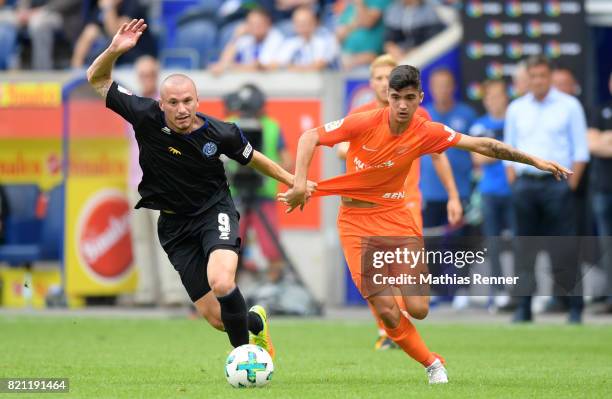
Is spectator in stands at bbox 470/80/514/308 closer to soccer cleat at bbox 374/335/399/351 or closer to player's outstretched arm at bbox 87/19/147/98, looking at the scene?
soccer cleat at bbox 374/335/399/351

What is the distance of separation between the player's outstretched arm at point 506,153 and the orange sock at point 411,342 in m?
1.32

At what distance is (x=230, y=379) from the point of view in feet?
29.7

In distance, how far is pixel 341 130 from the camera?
9.77m

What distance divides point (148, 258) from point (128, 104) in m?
8.62

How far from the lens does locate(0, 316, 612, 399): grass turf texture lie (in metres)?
9.13

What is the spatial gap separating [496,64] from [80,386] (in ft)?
31.9

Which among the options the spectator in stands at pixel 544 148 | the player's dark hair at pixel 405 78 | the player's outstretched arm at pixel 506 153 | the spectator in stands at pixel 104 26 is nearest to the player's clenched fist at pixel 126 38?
the player's dark hair at pixel 405 78

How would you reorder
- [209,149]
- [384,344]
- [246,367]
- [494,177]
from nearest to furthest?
[246,367]
[209,149]
[384,344]
[494,177]

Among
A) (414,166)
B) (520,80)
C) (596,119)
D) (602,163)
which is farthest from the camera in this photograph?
(520,80)

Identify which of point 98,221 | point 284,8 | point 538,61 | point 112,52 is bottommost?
point 98,221

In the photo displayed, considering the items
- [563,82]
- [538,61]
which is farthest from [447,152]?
[538,61]

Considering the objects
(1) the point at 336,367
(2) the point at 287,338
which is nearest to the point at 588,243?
(2) the point at 287,338

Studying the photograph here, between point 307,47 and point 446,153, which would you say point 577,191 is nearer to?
point 446,153

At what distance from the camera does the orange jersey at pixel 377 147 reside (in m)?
9.73
